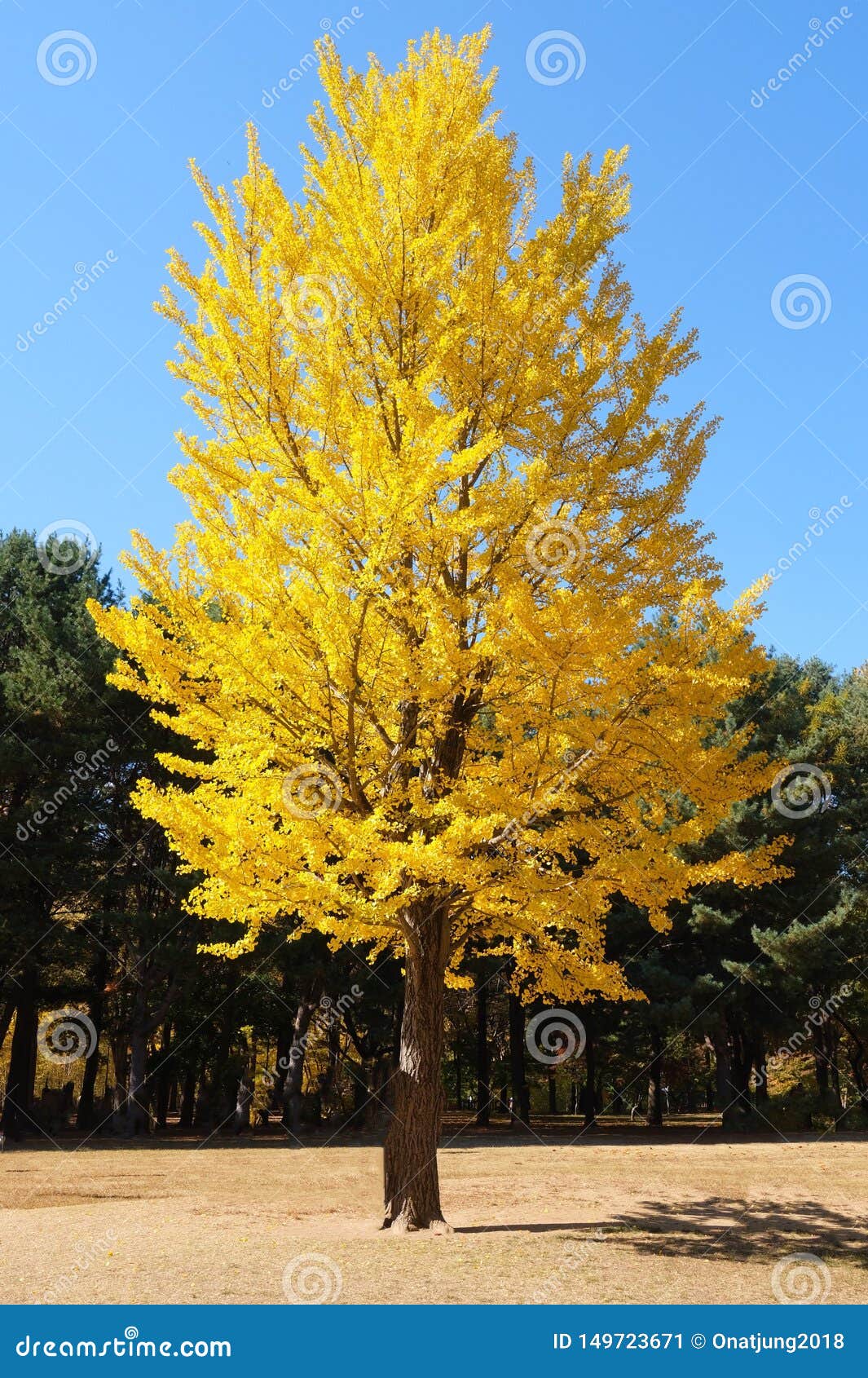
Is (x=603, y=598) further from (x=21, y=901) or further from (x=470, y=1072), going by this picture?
(x=470, y=1072)

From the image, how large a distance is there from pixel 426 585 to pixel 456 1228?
5.90 m

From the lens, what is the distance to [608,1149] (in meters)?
18.7

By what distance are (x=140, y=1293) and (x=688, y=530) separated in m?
6.67

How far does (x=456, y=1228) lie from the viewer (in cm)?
871

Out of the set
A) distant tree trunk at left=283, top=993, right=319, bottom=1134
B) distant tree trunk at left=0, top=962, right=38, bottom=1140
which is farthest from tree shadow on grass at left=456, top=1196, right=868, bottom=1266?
distant tree trunk at left=0, top=962, right=38, bottom=1140

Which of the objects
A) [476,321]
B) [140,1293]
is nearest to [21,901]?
[140,1293]

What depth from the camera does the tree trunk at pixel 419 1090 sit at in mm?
8344

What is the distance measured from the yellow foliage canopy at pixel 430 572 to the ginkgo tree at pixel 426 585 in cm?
Result: 3

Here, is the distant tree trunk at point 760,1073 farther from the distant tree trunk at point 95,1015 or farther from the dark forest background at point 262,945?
the distant tree trunk at point 95,1015

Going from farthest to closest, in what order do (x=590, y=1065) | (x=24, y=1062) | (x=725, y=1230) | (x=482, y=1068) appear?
(x=590, y=1065), (x=482, y=1068), (x=24, y=1062), (x=725, y=1230)

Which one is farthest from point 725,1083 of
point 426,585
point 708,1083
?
point 708,1083

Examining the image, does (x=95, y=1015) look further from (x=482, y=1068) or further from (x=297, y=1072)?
(x=482, y=1068)

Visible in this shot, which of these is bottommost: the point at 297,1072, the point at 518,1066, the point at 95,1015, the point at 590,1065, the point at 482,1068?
the point at 590,1065

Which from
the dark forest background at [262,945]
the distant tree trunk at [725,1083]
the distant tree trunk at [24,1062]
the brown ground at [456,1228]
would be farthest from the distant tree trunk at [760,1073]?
the distant tree trunk at [24,1062]
